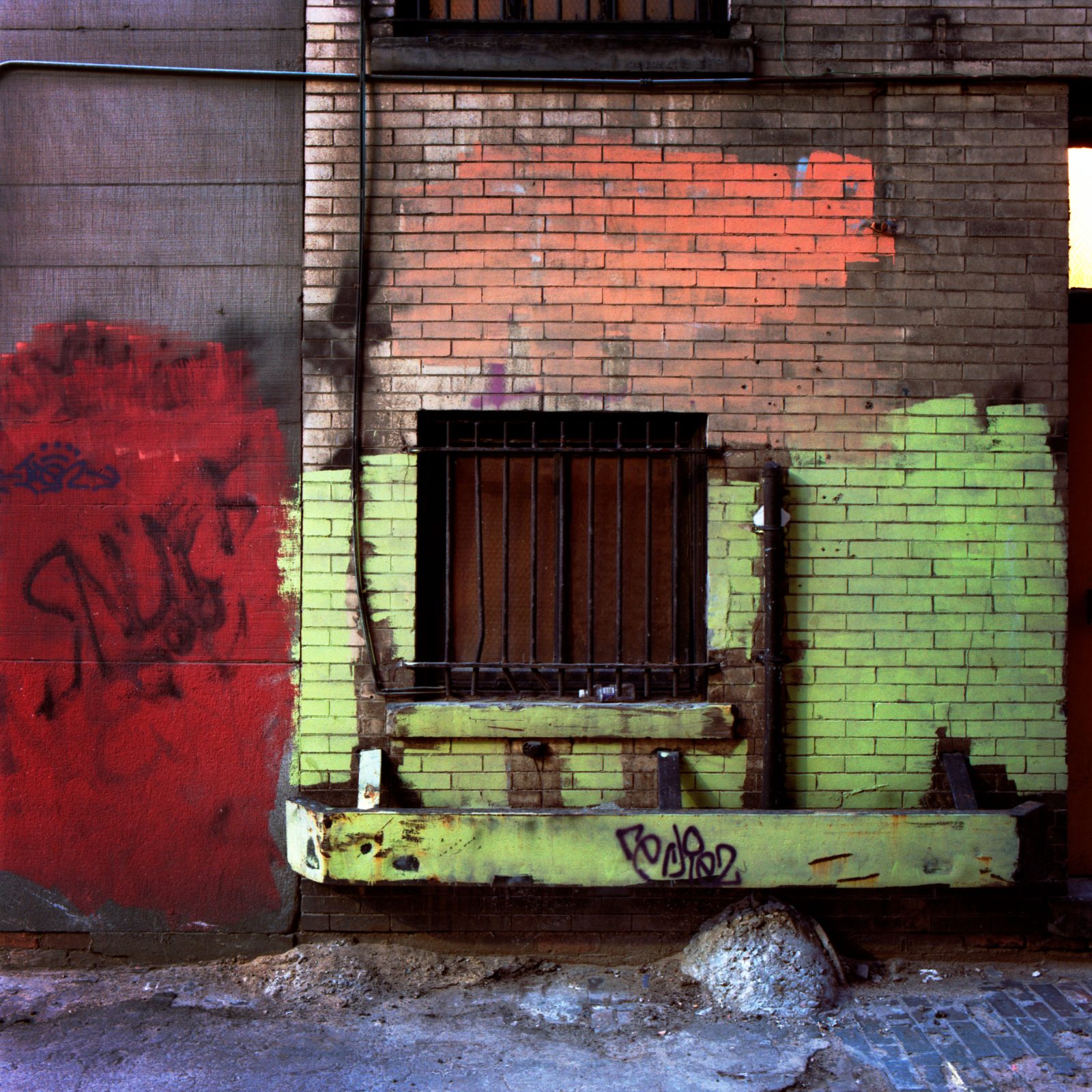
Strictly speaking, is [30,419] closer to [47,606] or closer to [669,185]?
[47,606]

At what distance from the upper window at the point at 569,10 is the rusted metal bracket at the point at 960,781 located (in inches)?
140

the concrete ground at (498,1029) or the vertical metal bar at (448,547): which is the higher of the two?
the vertical metal bar at (448,547)

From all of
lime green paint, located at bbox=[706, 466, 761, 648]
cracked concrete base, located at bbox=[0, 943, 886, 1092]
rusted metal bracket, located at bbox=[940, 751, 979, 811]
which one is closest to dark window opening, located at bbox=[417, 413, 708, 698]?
lime green paint, located at bbox=[706, 466, 761, 648]

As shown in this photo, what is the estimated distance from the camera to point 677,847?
379 centimetres

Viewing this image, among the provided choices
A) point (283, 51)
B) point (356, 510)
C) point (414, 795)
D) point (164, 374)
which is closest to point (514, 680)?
point (414, 795)

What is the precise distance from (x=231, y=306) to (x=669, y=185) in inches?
82.2

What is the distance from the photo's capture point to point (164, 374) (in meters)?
4.24

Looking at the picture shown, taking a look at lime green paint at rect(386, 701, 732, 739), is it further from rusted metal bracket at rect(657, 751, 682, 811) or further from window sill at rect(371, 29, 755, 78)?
window sill at rect(371, 29, 755, 78)

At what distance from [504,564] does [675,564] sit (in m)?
0.80

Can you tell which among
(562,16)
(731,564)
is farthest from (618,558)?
(562,16)

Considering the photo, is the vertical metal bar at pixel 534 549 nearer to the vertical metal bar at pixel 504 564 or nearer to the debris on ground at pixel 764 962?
the vertical metal bar at pixel 504 564

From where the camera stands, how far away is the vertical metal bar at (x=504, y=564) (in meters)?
4.28

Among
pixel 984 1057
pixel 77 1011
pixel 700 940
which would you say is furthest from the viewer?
pixel 700 940

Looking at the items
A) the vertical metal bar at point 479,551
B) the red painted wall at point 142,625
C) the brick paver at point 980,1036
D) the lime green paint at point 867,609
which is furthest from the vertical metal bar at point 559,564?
the brick paver at point 980,1036
